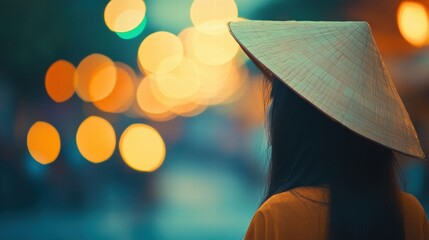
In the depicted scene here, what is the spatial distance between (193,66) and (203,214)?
98.8 inches

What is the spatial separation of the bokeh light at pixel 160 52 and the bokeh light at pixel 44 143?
1625mm

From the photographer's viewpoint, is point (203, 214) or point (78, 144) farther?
point (78, 144)

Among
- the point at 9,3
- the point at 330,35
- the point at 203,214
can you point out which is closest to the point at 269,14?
the point at 203,214

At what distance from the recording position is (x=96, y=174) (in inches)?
317

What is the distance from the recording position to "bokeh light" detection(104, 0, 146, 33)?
26.8ft

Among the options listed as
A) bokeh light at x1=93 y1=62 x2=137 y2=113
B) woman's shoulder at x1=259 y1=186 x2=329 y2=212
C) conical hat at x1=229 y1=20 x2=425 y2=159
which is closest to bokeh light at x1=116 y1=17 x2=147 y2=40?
bokeh light at x1=93 y1=62 x2=137 y2=113

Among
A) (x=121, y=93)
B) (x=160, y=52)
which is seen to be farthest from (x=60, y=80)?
(x=121, y=93)

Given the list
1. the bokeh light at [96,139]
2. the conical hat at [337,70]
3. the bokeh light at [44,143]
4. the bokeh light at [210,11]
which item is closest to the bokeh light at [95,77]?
the bokeh light at [96,139]

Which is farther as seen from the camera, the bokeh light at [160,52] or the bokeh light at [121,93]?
the bokeh light at [121,93]

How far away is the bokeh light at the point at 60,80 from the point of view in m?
7.90

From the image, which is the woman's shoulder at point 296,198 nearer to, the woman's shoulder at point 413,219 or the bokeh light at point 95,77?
the woman's shoulder at point 413,219

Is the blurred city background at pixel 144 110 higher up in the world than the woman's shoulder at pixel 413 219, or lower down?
lower down

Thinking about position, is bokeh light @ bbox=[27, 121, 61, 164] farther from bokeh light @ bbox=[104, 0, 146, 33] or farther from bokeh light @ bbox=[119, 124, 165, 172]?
bokeh light @ bbox=[104, 0, 146, 33]

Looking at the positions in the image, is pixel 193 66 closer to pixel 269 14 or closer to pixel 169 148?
pixel 169 148
